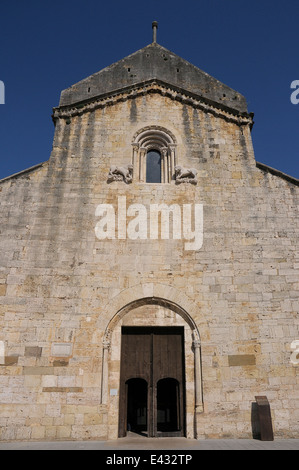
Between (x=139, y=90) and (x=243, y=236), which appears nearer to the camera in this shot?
(x=243, y=236)

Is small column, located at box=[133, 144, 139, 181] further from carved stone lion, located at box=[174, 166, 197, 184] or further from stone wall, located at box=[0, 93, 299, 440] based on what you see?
carved stone lion, located at box=[174, 166, 197, 184]

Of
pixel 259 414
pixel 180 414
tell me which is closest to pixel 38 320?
pixel 180 414

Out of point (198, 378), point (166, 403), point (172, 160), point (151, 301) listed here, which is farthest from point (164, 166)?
point (166, 403)

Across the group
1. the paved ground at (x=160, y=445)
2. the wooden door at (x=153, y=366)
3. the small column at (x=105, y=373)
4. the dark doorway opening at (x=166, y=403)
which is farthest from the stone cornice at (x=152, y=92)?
the paved ground at (x=160, y=445)

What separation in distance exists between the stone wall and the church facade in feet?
0.10

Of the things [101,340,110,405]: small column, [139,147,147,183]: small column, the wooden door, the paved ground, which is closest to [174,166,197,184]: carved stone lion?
[139,147,147,183]: small column

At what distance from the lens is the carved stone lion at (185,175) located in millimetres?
10569

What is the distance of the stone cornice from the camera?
1165cm

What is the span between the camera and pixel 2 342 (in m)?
8.62

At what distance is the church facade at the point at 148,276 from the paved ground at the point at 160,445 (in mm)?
359

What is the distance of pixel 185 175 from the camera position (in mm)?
10594

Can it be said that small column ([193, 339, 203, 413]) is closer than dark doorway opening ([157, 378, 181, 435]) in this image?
Yes

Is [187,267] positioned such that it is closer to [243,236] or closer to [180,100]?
[243,236]
